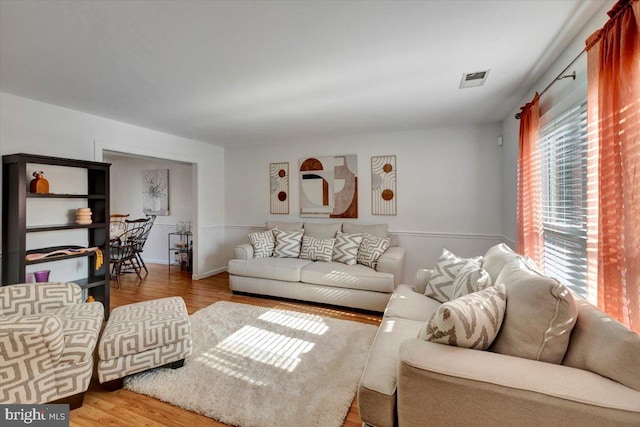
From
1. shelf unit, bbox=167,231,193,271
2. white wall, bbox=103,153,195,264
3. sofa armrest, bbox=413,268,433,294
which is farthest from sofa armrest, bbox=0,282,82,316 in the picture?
white wall, bbox=103,153,195,264

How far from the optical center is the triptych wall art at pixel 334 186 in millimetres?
4180

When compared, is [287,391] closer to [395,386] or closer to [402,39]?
[395,386]

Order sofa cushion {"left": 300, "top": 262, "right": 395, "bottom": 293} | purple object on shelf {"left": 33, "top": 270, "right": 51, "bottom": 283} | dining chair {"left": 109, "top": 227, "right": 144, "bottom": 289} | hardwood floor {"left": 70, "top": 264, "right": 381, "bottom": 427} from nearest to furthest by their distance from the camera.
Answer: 1. hardwood floor {"left": 70, "top": 264, "right": 381, "bottom": 427}
2. purple object on shelf {"left": 33, "top": 270, "right": 51, "bottom": 283}
3. sofa cushion {"left": 300, "top": 262, "right": 395, "bottom": 293}
4. dining chair {"left": 109, "top": 227, "right": 144, "bottom": 289}

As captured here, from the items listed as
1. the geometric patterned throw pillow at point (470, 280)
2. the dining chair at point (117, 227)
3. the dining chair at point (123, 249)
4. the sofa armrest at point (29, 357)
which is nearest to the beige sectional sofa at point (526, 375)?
the geometric patterned throw pillow at point (470, 280)

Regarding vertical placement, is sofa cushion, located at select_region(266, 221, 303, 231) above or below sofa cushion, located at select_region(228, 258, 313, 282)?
above

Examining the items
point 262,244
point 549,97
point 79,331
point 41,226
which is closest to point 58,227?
point 41,226

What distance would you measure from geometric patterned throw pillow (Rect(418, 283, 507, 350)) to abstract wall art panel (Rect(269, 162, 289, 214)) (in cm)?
368

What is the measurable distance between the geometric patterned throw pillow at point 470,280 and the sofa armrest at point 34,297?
303 centimetres

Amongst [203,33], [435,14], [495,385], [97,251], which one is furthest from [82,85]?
[495,385]

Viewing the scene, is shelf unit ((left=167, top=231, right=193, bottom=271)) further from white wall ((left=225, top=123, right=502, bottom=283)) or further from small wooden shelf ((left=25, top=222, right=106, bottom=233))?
→ white wall ((left=225, top=123, right=502, bottom=283))

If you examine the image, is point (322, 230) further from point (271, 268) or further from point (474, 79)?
point (474, 79)

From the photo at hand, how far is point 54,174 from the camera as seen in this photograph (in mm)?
2969

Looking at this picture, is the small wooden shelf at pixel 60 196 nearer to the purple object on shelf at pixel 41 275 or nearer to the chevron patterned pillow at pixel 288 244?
the purple object on shelf at pixel 41 275

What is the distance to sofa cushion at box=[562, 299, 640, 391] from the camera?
96cm
